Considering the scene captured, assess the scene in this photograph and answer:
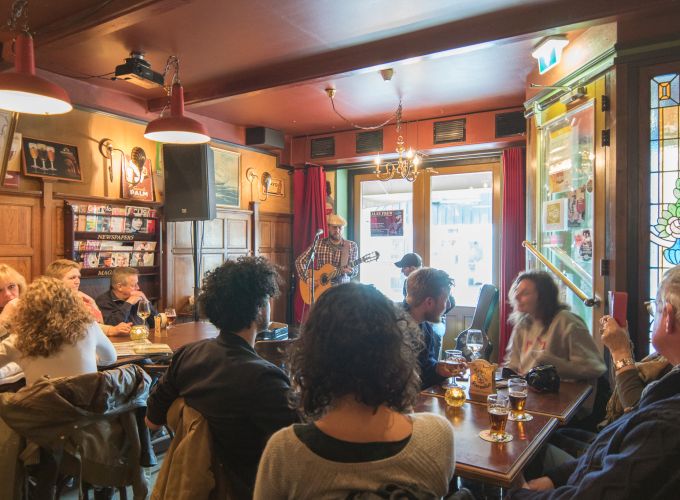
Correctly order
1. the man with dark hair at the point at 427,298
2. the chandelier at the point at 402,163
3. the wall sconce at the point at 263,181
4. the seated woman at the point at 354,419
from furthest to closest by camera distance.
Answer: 1. the wall sconce at the point at 263,181
2. the chandelier at the point at 402,163
3. the man with dark hair at the point at 427,298
4. the seated woman at the point at 354,419

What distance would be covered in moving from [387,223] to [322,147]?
1317mm

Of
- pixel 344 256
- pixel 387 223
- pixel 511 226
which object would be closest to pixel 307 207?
pixel 344 256

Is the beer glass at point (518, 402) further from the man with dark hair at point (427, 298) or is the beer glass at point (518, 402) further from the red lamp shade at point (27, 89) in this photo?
the red lamp shade at point (27, 89)

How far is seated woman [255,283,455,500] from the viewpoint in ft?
3.43

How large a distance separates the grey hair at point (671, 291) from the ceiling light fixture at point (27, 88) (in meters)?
2.65

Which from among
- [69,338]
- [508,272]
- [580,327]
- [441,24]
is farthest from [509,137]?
[69,338]

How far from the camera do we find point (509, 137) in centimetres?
546

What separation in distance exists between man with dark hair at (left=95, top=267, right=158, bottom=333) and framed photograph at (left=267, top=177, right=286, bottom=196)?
9.33 feet

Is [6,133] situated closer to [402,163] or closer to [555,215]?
[402,163]

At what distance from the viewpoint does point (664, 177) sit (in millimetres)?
2965

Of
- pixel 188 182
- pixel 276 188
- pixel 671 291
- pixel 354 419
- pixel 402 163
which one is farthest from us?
pixel 276 188

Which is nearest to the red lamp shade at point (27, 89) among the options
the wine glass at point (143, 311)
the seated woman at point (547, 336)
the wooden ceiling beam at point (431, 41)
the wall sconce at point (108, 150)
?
the wine glass at point (143, 311)

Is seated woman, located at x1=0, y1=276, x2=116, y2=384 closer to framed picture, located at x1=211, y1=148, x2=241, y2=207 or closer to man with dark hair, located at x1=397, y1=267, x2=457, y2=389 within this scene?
man with dark hair, located at x1=397, y1=267, x2=457, y2=389

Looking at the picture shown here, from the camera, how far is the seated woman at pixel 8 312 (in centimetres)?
252
